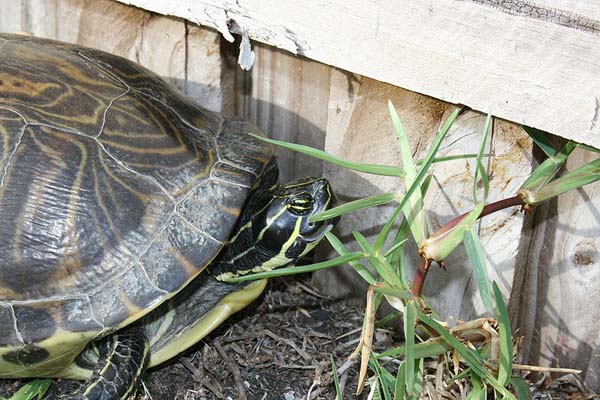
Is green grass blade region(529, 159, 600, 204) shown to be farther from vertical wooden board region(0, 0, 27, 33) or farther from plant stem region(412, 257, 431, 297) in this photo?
vertical wooden board region(0, 0, 27, 33)

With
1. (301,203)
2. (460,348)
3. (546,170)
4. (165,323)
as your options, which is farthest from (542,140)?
(165,323)

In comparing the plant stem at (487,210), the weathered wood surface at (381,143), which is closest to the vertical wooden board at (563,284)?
the weathered wood surface at (381,143)

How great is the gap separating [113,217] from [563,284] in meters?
1.37

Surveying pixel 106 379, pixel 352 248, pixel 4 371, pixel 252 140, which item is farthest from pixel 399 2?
pixel 4 371

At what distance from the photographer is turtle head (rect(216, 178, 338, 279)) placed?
8.39 feet

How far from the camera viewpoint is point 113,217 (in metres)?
2.41

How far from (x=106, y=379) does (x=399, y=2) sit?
137 cm

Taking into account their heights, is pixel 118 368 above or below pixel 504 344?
below

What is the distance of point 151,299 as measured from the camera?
2.40 meters

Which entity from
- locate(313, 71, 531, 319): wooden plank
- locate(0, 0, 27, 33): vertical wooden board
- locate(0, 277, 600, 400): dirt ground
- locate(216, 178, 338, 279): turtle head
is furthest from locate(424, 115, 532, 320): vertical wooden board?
locate(0, 0, 27, 33): vertical wooden board

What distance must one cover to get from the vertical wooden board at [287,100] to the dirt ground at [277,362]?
1.68ft

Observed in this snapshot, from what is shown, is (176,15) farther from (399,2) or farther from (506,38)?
(506,38)

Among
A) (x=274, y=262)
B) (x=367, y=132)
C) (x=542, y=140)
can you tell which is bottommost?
(x=274, y=262)

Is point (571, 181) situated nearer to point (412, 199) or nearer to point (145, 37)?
point (412, 199)
